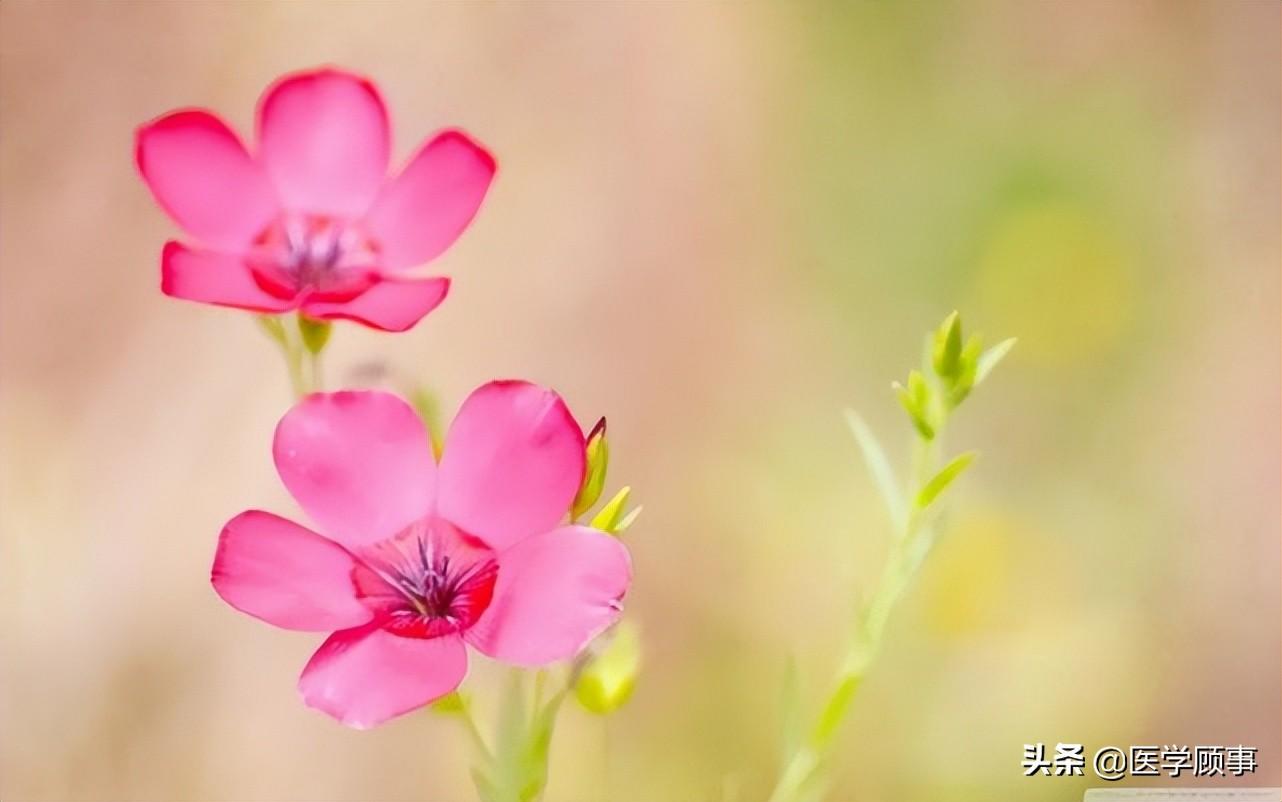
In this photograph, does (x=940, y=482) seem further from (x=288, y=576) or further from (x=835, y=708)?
Answer: (x=288, y=576)

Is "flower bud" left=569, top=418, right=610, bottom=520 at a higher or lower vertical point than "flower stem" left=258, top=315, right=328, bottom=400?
lower

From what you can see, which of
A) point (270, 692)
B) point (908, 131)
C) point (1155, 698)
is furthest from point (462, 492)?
point (1155, 698)

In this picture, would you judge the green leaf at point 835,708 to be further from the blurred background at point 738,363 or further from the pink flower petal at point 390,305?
the pink flower petal at point 390,305

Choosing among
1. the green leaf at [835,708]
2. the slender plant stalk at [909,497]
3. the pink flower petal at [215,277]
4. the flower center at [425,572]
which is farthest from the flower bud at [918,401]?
the pink flower petal at [215,277]

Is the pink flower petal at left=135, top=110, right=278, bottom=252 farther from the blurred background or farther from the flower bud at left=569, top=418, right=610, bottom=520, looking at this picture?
the flower bud at left=569, top=418, right=610, bottom=520

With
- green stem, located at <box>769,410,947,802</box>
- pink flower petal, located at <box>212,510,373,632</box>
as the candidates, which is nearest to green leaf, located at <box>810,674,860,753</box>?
green stem, located at <box>769,410,947,802</box>
